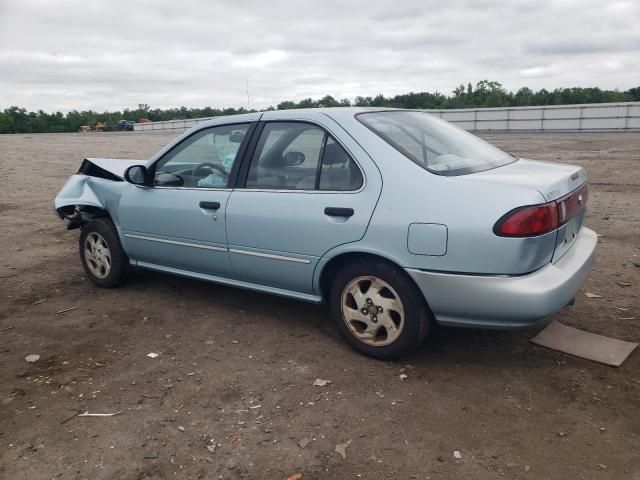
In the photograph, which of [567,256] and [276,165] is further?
[276,165]

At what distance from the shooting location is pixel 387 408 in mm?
3113

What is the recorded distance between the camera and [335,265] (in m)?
3.70

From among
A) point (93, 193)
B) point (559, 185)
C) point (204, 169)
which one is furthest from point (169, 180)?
point (559, 185)

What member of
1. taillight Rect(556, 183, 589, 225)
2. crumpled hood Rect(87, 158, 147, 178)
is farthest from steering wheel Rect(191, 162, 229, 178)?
taillight Rect(556, 183, 589, 225)

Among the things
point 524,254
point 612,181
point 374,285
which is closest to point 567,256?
point 524,254

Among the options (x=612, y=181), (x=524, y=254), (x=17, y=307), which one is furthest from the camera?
(x=612, y=181)

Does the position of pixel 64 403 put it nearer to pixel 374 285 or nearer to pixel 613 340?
pixel 374 285

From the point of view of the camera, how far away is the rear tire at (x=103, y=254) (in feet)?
16.7

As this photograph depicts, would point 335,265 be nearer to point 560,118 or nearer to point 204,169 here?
point 204,169

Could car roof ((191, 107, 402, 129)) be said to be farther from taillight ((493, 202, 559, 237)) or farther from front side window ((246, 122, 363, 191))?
taillight ((493, 202, 559, 237))

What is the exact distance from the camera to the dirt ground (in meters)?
2.68

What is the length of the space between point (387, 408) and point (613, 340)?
1823 mm

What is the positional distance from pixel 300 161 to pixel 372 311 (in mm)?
1182

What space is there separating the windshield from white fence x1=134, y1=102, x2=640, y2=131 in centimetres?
3012
